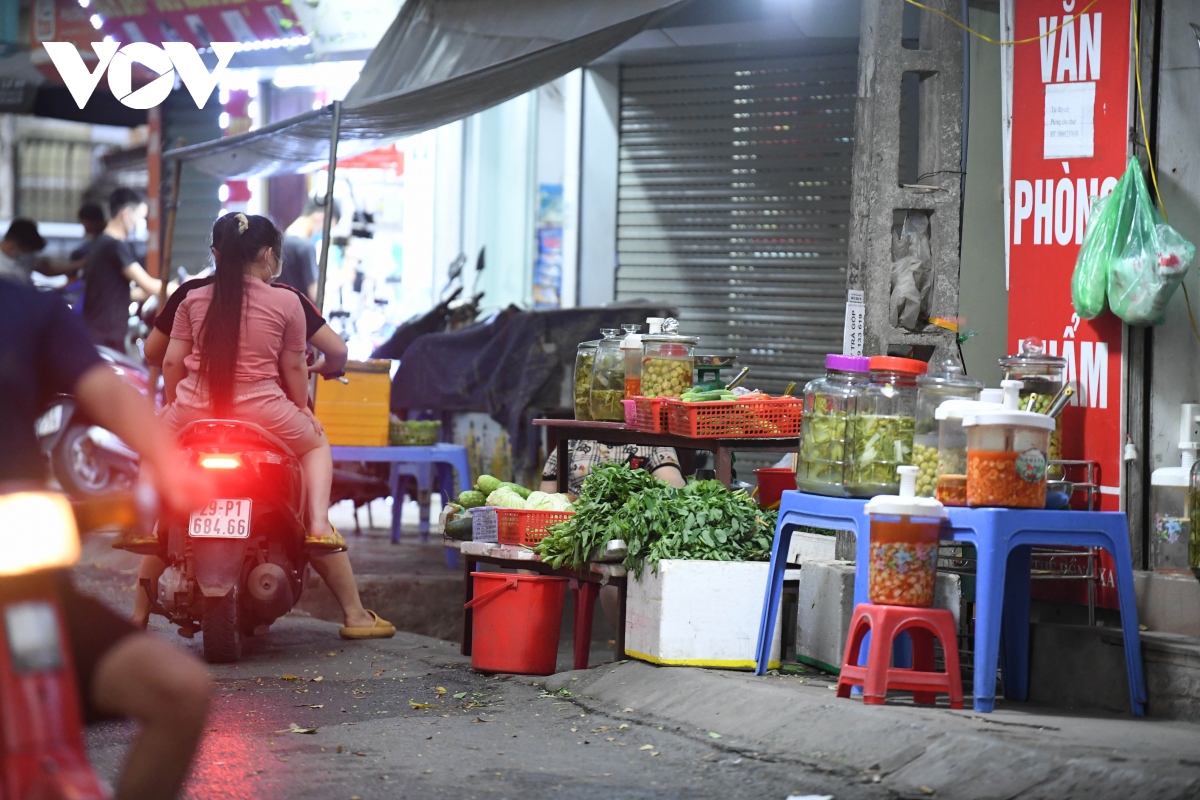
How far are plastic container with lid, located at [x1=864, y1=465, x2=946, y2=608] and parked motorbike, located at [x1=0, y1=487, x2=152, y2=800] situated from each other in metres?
3.25

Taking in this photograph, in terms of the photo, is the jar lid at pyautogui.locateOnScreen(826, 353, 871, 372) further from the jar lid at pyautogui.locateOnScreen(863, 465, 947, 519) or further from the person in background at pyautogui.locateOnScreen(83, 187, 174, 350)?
the person in background at pyautogui.locateOnScreen(83, 187, 174, 350)

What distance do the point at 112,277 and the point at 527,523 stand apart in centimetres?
653

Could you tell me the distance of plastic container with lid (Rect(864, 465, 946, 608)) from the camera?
532cm

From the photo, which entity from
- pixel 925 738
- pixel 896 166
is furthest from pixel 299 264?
pixel 925 738

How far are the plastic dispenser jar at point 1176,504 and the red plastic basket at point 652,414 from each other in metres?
2.40

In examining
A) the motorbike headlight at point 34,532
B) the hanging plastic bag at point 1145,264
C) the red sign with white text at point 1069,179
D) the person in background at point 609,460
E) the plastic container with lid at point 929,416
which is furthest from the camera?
the person in background at point 609,460

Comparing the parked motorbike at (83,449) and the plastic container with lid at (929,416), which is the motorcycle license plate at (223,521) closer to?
the plastic container with lid at (929,416)

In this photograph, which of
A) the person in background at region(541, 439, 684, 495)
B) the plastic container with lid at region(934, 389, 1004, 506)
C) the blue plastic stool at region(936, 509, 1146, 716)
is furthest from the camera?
the person in background at region(541, 439, 684, 495)

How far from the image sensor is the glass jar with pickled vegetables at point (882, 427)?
5746mm

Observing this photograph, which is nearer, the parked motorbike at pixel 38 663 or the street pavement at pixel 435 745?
the parked motorbike at pixel 38 663

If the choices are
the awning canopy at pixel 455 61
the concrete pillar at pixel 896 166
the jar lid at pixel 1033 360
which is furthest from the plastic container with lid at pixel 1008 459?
the awning canopy at pixel 455 61

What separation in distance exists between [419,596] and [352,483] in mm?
2167

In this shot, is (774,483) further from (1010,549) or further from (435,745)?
(435,745)
